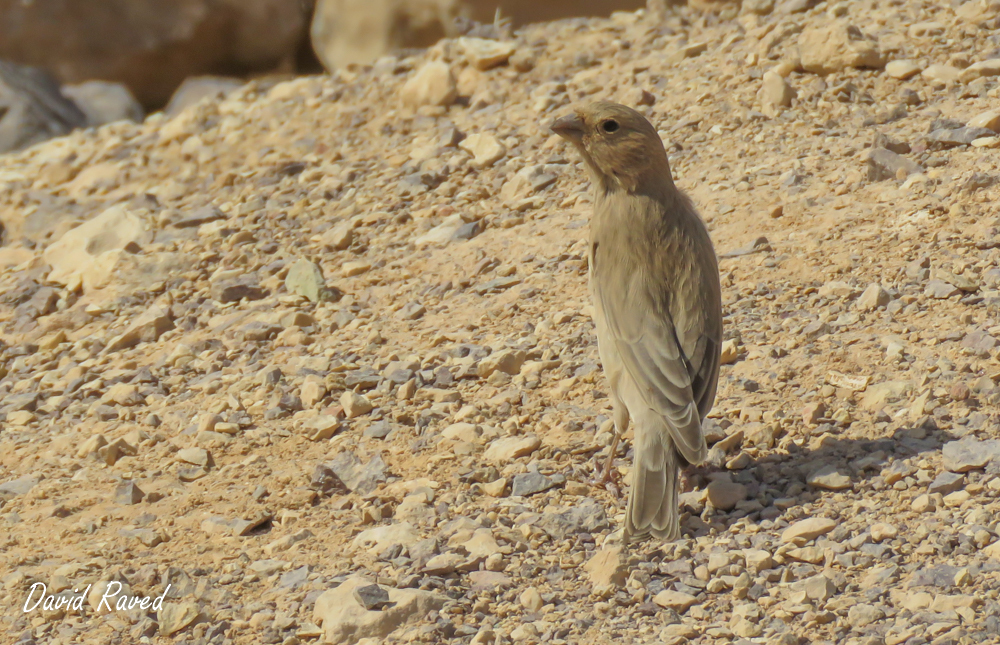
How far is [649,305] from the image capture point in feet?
13.6

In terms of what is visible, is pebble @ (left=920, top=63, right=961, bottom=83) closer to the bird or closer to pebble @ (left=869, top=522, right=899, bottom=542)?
the bird

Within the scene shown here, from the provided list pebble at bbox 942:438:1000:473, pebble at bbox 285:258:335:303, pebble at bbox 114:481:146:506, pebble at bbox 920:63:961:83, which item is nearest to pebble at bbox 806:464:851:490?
pebble at bbox 942:438:1000:473

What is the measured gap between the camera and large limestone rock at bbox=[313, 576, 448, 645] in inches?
129

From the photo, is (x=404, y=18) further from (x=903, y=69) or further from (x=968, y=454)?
(x=968, y=454)

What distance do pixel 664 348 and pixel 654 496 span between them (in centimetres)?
58

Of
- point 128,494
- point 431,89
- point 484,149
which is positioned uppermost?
point 431,89

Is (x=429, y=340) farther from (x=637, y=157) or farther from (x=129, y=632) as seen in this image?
(x=129, y=632)

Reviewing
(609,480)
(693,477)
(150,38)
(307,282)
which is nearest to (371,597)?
(609,480)

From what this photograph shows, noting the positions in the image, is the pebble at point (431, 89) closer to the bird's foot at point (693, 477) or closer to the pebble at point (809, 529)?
the bird's foot at point (693, 477)

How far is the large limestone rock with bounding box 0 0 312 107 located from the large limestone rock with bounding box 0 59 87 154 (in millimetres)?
1359

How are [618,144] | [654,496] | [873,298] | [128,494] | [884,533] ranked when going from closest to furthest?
[884,533] → [654,496] → [128,494] → [618,144] → [873,298]

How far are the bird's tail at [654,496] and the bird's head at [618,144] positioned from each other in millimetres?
1190

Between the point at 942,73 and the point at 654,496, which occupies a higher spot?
the point at 942,73

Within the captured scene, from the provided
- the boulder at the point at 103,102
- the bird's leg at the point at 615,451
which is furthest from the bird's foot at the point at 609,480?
the boulder at the point at 103,102
